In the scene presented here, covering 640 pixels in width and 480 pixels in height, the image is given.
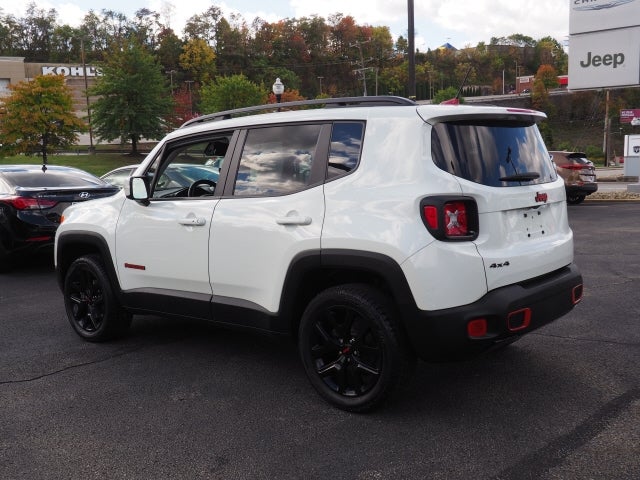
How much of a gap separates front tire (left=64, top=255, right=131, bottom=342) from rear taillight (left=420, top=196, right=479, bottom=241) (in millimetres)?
2940

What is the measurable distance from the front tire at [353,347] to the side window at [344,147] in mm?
696

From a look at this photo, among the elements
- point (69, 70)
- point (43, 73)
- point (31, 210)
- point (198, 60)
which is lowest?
point (31, 210)

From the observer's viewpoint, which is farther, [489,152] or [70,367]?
[70,367]

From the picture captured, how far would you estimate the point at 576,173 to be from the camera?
15.8m

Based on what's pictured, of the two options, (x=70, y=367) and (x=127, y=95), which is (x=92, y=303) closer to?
(x=70, y=367)

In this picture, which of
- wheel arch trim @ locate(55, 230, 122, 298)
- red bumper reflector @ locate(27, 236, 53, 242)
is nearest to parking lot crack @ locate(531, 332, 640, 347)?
wheel arch trim @ locate(55, 230, 122, 298)

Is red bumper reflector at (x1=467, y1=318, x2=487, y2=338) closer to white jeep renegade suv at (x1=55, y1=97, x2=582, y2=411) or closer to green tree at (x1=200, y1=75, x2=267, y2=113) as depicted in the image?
white jeep renegade suv at (x1=55, y1=97, x2=582, y2=411)

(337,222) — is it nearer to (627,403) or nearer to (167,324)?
(627,403)

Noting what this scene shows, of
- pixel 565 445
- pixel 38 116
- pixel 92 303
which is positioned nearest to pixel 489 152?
pixel 565 445

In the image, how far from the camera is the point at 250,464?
9.95ft

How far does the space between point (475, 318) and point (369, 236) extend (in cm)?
71

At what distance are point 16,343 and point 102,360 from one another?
1.06 m

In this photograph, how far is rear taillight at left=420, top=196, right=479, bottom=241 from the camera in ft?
10.3

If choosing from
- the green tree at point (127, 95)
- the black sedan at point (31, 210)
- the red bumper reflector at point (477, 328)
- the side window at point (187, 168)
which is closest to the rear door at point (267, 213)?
the side window at point (187, 168)
